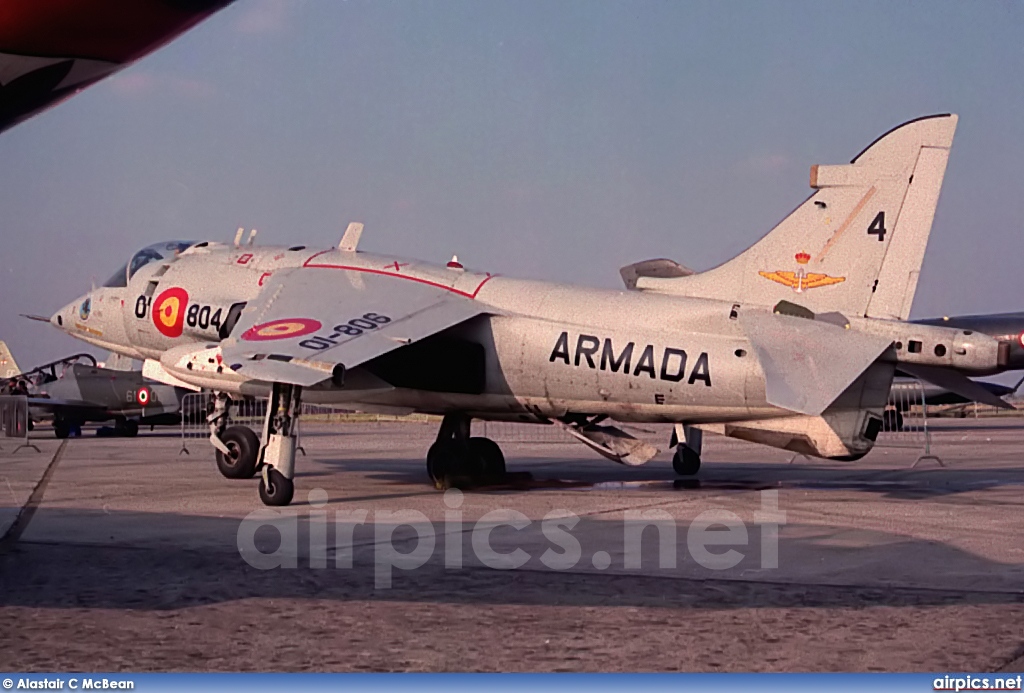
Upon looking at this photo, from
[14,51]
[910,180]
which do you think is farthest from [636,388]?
[14,51]

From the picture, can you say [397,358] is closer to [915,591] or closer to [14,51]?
[915,591]

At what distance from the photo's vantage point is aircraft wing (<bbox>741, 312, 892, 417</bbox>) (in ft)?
34.6

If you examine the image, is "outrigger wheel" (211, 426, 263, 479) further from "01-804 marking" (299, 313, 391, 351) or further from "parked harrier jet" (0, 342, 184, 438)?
"parked harrier jet" (0, 342, 184, 438)

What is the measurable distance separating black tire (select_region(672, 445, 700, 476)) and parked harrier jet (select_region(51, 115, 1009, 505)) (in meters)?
2.64

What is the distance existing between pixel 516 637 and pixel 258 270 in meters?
10.7

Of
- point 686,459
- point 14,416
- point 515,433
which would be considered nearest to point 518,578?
point 686,459

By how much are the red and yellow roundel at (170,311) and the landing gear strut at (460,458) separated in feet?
13.1

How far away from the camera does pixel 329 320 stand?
1277 cm

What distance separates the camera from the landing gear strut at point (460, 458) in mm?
14500

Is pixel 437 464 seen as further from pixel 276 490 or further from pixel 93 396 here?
pixel 93 396

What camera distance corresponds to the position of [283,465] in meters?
12.1

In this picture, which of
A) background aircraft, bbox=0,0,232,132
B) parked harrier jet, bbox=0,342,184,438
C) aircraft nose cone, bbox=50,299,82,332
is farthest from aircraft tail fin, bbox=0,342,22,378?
background aircraft, bbox=0,0,232,132

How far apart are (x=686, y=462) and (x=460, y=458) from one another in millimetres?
4141

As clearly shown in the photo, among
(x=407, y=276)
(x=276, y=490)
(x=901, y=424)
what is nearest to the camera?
(x=276, y=490)
